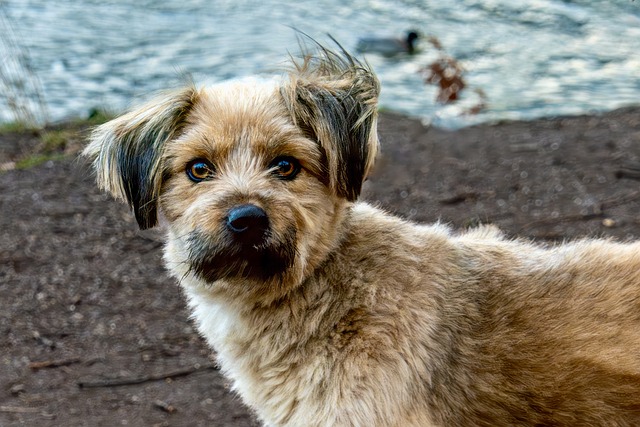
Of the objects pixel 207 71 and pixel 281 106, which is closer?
pixel 281 106

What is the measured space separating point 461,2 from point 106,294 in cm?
1183

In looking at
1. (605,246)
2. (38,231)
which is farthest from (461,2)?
(605,246)

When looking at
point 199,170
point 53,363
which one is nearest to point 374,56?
point 53,363

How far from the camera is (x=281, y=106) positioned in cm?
375

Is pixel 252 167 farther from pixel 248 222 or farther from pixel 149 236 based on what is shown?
pixel 149 236

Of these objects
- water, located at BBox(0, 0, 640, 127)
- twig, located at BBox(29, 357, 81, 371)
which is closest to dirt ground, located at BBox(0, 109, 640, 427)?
twig, located at BBox(29, 357, 81, 371)

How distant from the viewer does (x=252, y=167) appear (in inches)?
141

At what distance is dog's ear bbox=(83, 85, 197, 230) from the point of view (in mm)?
3756

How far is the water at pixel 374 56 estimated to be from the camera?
11281mm

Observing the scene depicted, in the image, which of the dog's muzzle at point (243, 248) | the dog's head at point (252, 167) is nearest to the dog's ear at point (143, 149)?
the dog's head at point (252, 167)

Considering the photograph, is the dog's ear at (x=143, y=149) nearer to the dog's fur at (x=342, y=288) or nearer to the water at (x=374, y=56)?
the dog's fur at (x=342, y=288)

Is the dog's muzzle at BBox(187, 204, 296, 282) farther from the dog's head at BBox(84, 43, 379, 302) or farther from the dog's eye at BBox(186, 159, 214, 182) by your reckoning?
the dog's eye at BBox(186, 159, 214, 182)

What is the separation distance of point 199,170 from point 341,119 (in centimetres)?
65

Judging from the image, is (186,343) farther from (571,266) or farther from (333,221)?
(571,266)
